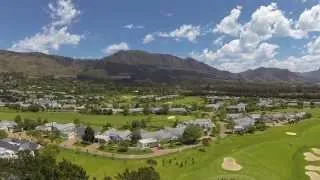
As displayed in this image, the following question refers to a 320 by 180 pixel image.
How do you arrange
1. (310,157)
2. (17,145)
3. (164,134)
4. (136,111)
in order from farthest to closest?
1. (136,111)
2. (164,134)
3. (17,145)
4. (310,157)

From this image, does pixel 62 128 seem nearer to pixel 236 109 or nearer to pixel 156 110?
pixel 156 110

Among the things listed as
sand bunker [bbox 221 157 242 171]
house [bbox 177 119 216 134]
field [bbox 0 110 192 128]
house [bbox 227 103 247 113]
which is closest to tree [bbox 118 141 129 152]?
sand bunker [bbox 221 157 242 171]

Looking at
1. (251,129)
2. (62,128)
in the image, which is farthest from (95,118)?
(251,129)

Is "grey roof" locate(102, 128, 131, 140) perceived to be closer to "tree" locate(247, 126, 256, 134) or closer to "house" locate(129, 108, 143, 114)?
"tree" locate(247, 126, 256, 134)

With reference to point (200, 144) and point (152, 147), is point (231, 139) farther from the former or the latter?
point (152, 147)

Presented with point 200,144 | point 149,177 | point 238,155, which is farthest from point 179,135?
point 149,177

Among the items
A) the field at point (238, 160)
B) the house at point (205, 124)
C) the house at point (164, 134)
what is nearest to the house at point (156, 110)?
the house at point (205, 124)
